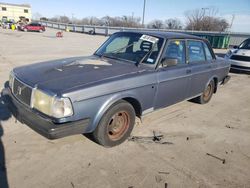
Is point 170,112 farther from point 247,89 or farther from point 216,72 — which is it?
point 247,89

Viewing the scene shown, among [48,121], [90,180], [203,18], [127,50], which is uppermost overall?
[203,18]

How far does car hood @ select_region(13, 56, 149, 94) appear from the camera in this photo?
9.52ft

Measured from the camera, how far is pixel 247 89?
771 cm

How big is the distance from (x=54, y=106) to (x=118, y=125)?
1.20 metres

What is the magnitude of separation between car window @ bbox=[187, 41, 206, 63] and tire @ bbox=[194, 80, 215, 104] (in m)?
0.87

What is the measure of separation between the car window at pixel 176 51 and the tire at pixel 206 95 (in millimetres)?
1493


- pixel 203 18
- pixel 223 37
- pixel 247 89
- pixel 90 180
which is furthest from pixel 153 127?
pixel 203 18

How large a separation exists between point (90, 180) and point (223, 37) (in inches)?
989

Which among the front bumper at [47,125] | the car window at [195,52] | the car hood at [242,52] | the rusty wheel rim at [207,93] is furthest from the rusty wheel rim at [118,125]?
the car hood at [242,52]

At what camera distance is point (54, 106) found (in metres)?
2.70

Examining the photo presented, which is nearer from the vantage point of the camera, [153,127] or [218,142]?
[218,142]

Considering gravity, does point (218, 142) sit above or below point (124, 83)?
below

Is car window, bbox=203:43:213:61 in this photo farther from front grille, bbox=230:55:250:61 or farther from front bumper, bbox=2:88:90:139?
front grille, bbox=230:55:250:61

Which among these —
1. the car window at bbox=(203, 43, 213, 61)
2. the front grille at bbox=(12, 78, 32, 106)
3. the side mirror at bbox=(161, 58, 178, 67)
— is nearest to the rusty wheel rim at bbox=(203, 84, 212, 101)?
the car window at bbox=(203, 43, 213, 61)
